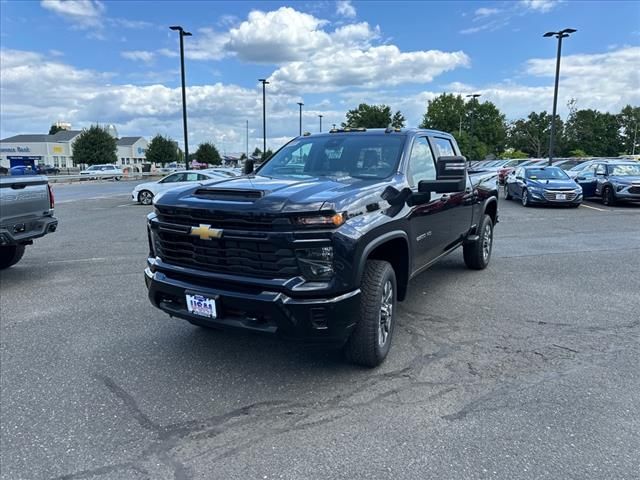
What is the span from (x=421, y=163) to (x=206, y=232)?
236 cm

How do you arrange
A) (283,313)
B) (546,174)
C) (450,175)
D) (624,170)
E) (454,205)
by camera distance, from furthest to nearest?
(546,174) → (624,170) → (454,205) → (450,175) → (283,313)

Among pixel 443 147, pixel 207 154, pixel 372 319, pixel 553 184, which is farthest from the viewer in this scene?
pixel 207 154

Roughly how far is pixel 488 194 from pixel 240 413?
510 cm

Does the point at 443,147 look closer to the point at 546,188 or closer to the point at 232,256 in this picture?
the point at 232,256

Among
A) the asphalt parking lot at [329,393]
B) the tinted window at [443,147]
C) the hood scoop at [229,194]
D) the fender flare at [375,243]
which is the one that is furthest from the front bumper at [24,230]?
the tinted window at [443,147]

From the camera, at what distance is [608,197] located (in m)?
16.3

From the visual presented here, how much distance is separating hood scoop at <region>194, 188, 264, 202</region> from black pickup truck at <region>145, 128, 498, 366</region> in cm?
1

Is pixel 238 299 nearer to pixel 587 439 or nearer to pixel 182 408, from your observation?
pixel 182 408

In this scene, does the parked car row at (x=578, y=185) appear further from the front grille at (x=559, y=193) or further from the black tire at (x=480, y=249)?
the black tire at (x=480, y=249)

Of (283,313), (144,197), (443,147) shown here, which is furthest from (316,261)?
(144,197)

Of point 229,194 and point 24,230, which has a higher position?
point 229,194

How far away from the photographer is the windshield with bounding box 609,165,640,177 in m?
16.4

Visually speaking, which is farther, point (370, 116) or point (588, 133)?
point (588, 133)

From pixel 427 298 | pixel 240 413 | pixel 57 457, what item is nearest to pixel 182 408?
pixel 240 413
